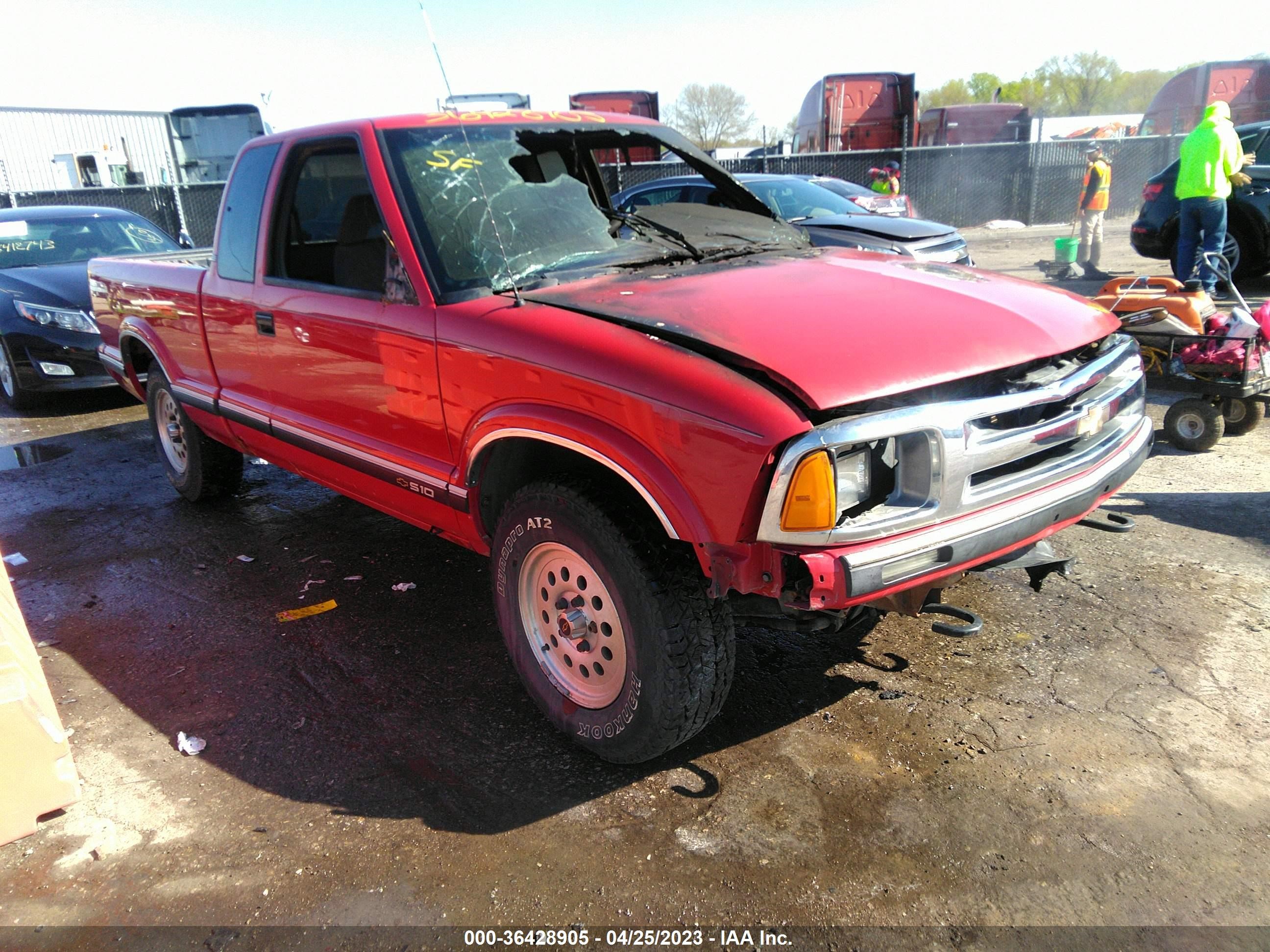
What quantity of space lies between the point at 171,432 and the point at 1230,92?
26139 mm

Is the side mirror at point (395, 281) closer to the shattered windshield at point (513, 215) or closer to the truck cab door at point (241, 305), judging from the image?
the shattered windshield at point (513, 215)

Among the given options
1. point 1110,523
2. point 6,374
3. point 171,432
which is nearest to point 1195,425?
point 1110,523

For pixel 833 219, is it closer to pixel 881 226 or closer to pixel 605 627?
pixel 881 226

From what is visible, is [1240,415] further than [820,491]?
Yes

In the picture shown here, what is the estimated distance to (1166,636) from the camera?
3.40 metres

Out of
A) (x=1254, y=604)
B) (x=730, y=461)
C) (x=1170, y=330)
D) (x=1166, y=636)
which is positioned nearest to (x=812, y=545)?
(x=730, y=461)

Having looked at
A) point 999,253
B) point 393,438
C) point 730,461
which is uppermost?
point 730,461

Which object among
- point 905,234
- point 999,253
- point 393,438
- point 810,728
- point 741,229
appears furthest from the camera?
point 999,253

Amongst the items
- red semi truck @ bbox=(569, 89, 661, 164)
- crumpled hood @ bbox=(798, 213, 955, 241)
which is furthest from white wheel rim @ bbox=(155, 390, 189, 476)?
red semi truck @ bbox=(569, 89, 661, 164)

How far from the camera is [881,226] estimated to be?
8578mm

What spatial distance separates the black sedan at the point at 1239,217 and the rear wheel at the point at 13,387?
11143mm

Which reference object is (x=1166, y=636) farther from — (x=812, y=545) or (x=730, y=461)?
(x=730, y=461)

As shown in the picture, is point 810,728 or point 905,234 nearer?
point 810,728

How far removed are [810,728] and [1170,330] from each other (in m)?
3.79
